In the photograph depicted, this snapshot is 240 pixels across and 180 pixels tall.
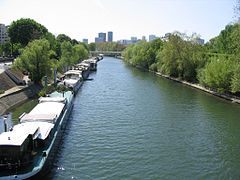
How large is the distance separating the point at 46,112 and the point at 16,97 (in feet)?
56.3

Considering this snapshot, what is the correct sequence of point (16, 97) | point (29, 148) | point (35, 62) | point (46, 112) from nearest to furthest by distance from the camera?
1. point (29, 148)
2. point (46, 112)
3. point (16, 97)
4. point (35, 62)

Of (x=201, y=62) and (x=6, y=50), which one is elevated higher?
(x=6, y=50)

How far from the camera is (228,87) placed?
57.8m

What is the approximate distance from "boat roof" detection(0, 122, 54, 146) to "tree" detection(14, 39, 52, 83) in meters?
32.4

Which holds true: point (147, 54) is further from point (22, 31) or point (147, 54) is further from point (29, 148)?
point (29, 148)

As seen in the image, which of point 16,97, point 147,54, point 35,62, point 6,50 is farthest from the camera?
point 6,50

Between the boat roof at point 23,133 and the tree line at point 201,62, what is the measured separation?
28572 mm

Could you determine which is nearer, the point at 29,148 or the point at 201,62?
the point at 29,148

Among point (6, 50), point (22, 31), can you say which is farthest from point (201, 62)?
point (6, 50)

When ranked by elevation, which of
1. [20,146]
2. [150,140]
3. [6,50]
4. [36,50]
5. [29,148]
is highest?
[36,50]

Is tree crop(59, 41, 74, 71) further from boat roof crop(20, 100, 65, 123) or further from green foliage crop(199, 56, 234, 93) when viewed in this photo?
boat roof crop(20, 100, 65, 123)

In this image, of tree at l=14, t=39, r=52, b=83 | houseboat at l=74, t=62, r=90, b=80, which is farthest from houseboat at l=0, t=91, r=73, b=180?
houseboat at l=74, t=62, r=90, b=80

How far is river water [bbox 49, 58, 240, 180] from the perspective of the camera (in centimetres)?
2495

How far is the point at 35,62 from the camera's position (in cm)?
5878
